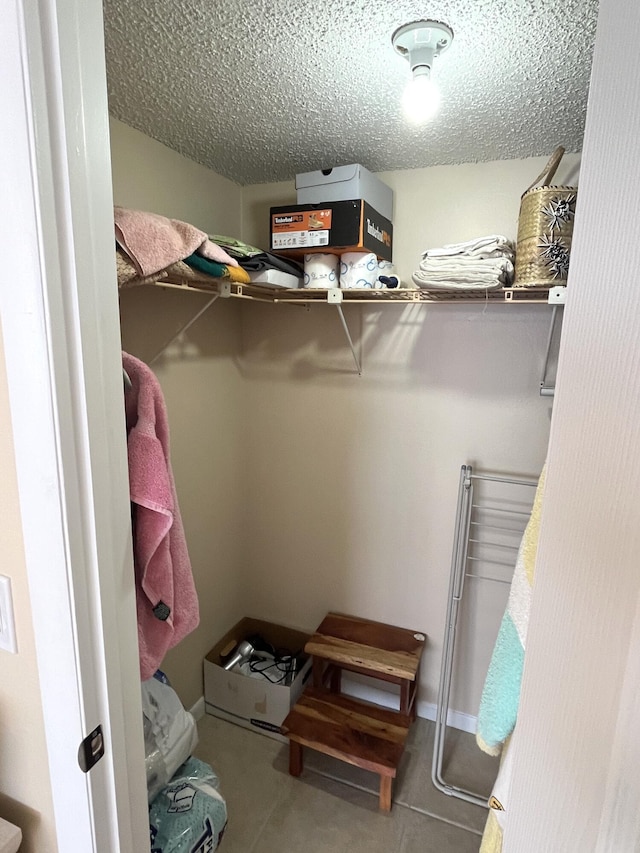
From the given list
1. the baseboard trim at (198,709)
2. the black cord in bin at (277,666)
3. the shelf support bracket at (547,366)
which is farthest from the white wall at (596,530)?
the baseboard trim at (198,709)

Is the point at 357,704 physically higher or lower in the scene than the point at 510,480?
lower

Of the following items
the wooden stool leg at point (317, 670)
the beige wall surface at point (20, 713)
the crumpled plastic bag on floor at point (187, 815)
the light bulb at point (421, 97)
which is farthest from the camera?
the wooden stool leg at point (317, 670)

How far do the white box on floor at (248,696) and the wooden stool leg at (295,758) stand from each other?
17 cm

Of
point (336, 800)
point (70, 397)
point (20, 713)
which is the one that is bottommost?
point (336, 800)

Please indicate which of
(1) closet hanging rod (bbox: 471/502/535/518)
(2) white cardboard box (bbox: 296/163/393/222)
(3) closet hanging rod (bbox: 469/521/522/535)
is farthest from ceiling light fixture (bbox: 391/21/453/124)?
(3) closet hanging rod (bbox: 469/521/522/535)

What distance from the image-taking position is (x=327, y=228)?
166 centimetres

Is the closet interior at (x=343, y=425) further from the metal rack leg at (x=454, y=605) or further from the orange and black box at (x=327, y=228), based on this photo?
the orange and black box at (x=327, y=228)

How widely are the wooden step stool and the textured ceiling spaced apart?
6.44 ft

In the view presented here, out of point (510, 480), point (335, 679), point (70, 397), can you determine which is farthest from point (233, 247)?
point (335, 679)

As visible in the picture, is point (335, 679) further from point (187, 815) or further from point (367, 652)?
point (187, 815)

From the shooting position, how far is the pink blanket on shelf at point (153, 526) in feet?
3.21

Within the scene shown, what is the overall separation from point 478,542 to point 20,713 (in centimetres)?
167

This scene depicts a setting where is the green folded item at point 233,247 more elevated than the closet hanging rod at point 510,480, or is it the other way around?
the green folded item at point 233,247

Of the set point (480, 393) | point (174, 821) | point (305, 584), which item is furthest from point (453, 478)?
point (174, 821)
